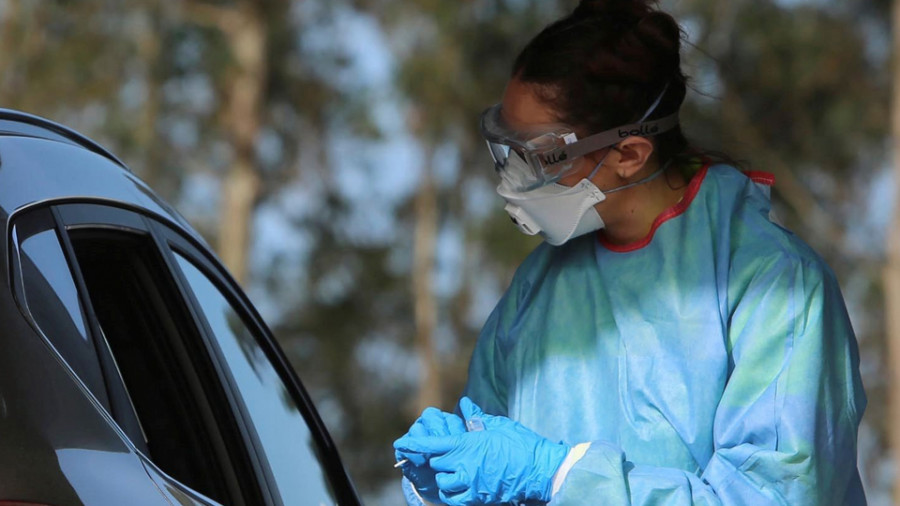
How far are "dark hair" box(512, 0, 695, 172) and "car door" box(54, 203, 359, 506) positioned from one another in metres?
0.77

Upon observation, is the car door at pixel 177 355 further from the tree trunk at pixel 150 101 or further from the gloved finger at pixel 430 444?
the tree trunk at pixel 150 101

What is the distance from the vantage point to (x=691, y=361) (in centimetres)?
243

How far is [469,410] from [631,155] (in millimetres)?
620

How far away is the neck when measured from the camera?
2658 mm

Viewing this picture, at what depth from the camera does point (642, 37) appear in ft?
8.75

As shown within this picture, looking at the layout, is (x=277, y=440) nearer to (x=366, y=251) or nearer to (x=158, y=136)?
(x=158, y=136)

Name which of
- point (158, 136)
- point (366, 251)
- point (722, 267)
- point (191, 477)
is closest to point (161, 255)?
point (191, 477)

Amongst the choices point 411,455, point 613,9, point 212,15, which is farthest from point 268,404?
point 212,15

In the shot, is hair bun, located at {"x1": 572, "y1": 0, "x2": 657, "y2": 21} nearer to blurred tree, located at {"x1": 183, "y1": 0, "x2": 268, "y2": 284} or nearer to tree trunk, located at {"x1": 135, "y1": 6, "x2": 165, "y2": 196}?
blurred tree, located at {"x1": 183, "y1": 0, "x2": 268, "y2": 284}

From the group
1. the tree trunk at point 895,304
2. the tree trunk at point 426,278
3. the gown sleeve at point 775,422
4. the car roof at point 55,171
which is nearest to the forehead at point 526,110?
the gown sleeve at point 775,422

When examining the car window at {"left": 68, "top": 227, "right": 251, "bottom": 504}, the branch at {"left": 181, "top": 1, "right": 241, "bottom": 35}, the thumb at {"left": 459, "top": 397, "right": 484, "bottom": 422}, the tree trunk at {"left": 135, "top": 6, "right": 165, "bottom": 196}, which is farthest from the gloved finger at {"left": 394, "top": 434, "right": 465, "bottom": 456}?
the branch at {"left": 181, "top": 1, "right": 241, "bottom": 35}

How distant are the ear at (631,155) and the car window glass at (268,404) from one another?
0.83 metres

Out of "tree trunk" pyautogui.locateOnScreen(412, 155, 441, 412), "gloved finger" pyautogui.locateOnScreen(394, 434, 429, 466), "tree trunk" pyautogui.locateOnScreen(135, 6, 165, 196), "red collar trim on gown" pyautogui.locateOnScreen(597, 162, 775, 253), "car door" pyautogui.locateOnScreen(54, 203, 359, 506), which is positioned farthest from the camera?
"tree trunk" pyautogui.locateOnScreen(412, 155, 441, 412)

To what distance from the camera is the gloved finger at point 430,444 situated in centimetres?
238
